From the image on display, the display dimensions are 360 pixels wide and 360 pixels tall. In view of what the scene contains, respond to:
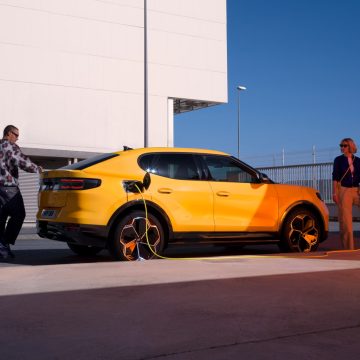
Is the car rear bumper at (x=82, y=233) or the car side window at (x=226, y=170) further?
the car side window at (x=226, y=170)

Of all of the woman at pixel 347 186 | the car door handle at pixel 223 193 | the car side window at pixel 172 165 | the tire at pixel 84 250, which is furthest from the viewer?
the woman at pixel 347 186

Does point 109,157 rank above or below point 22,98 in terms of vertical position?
below

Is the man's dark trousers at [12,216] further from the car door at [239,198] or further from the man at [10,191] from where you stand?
the car door at [239,198]

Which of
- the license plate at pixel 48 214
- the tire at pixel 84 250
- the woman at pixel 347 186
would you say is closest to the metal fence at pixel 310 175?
the woman at pixel 347 186

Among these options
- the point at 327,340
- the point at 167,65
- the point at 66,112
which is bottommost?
the point at 327,340

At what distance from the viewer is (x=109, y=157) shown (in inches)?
316

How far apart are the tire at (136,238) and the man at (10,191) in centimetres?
166

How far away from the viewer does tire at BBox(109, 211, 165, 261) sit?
765 centimetres

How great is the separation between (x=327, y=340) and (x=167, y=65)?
19.8 m

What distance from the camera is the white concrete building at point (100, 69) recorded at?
2022 centimetres

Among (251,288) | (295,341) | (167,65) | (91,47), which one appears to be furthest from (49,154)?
(295,341)

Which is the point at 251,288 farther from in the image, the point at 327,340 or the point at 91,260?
the point at 91,260

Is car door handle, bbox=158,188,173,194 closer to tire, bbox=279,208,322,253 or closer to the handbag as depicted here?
tire, bbox=279,208,322,253

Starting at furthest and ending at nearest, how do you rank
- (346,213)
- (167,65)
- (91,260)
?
(167,65) → (346,213) → (91,260)
